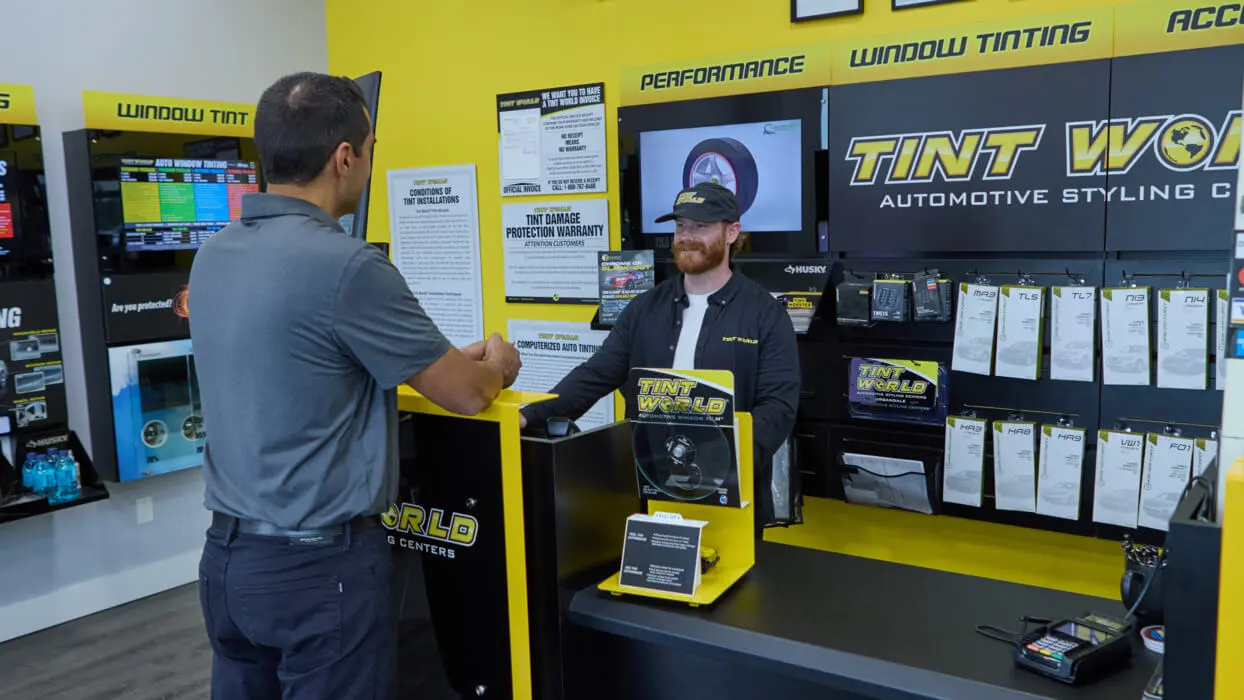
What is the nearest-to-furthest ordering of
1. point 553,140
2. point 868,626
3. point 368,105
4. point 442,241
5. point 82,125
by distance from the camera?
point 868,626 → point 368,105 → point 82,125 → point 553,140 → point 442,241

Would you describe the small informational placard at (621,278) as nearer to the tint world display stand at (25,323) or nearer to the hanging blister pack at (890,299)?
the hanging blister pack at (890,299)

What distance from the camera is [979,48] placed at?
10.0 ft

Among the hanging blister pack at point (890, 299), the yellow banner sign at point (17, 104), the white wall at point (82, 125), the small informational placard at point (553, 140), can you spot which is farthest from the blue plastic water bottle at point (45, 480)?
the hanging blister pack at point (890, 299)

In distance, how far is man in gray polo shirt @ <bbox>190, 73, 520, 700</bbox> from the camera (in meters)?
1.68

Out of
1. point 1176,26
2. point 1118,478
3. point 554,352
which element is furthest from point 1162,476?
point 554,352

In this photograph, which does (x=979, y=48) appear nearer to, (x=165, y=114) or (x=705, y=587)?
(x=705, y=587)

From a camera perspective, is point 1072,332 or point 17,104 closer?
point 1072,332

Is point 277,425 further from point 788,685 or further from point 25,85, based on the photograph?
point 25,85

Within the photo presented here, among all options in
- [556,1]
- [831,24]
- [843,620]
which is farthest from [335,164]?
[556,1]

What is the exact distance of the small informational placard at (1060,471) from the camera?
298 cm

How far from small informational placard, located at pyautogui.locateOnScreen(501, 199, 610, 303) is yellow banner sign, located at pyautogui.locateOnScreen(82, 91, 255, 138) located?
1319 millimetres

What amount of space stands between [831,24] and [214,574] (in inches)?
111

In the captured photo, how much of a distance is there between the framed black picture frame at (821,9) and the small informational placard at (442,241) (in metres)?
1.81

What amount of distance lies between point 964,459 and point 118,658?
3.28m
